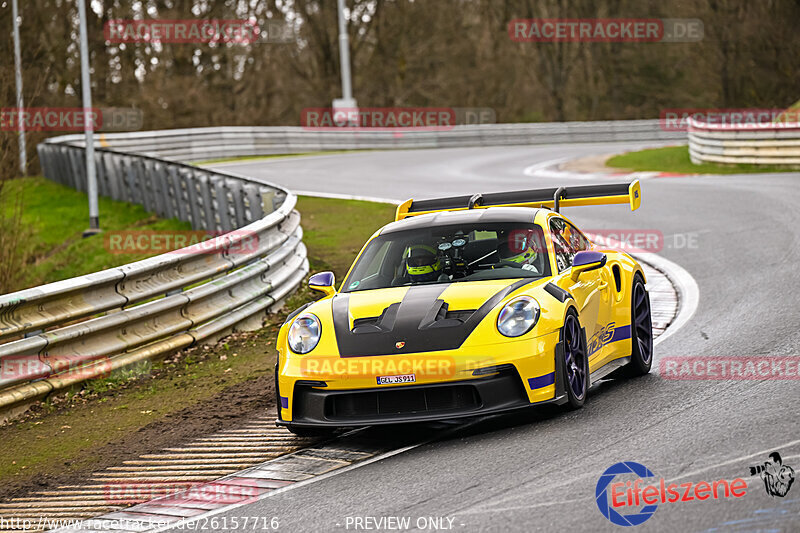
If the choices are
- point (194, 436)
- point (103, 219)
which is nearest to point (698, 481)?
point (194, 436)

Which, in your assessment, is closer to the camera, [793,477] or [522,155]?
[793,477]

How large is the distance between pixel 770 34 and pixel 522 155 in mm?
20037

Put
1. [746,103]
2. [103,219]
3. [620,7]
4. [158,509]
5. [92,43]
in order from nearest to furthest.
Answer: [158,509]
[103,219]
[92,43]
[746,103]
[620,7]

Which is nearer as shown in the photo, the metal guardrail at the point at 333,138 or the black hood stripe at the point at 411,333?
the black hood stripe at the point at 411,333

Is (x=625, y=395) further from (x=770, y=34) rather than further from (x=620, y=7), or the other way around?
(x=620, y=7)

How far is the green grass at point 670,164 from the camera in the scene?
83.0ft

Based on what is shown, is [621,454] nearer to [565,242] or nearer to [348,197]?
[565,242]

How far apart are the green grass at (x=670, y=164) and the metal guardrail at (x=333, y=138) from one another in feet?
27.3

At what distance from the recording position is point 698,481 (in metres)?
5.46

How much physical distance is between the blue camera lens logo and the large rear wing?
139 inches

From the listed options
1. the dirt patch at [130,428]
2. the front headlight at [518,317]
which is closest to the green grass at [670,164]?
the dirt patch at [130,428]

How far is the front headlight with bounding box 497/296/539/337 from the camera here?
6.94 metres

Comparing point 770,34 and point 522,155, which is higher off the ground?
point 770,34

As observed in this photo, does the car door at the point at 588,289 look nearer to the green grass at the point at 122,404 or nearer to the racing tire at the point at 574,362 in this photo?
the racing tire at the point at 574,362
